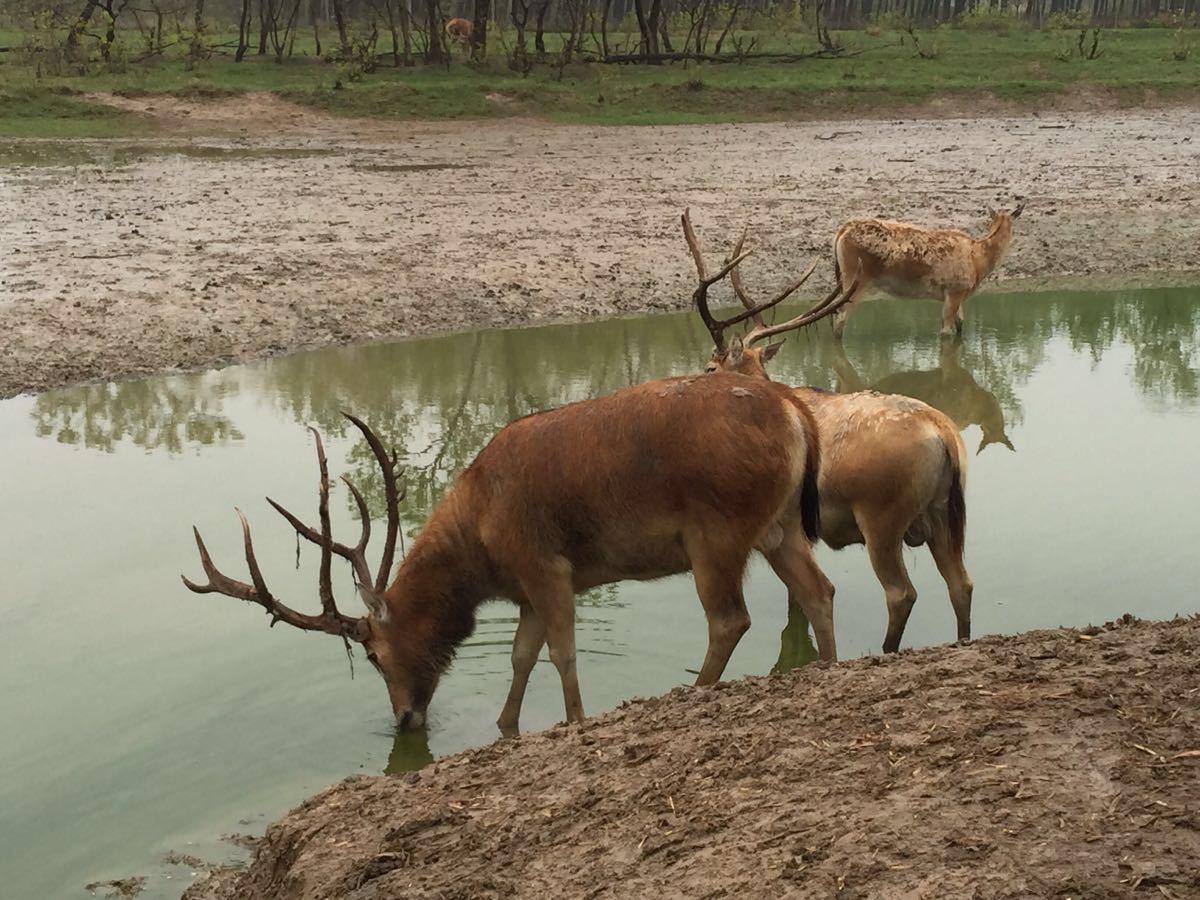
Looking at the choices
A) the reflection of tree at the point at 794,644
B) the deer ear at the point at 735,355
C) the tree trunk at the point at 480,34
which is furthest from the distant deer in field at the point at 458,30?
the reflection of tree at the point at 794,644

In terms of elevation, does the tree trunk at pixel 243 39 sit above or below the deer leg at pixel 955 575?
above

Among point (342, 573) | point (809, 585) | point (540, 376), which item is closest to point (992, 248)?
point (540, 376)

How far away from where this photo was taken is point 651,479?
6.43m

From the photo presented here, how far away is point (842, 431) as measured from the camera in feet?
24.4

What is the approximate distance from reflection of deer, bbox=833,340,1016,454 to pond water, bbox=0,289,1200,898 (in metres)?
0.03

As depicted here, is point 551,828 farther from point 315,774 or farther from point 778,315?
point 778,315

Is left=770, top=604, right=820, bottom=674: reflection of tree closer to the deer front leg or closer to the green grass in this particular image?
the deer front leg

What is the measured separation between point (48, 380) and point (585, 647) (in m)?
6.28

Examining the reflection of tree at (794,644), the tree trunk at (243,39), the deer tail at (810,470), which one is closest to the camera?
the deer tail at (810,470)

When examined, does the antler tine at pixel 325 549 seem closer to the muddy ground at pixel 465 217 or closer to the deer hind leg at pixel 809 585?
the deer hind leg at pixel 809 585

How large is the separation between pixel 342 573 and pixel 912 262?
25.2 feet

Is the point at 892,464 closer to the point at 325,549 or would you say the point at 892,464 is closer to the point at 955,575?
the point at 955,575

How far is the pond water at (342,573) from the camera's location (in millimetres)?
6617

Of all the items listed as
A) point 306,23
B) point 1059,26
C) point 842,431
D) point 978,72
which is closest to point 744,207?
point 842,431
